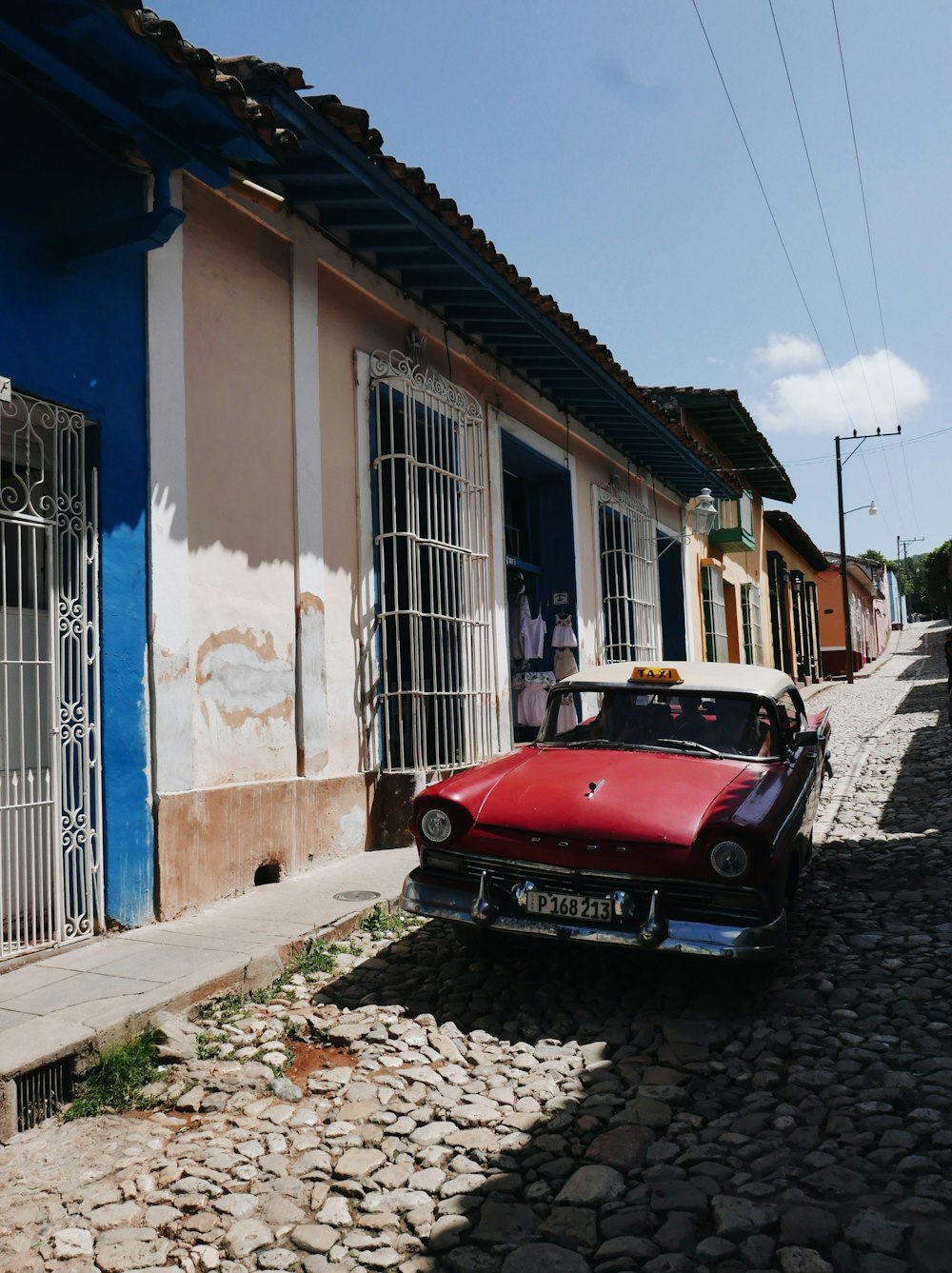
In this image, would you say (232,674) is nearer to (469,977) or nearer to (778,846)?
(469,977)

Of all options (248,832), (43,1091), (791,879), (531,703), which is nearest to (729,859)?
(791,879)

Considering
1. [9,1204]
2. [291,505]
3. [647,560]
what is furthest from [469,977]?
[647,560]

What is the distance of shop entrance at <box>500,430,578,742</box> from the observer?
10688mm

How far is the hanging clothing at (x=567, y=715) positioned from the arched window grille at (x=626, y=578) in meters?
6.20

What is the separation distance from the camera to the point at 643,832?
4.06 meters

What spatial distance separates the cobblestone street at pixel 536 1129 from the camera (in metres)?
2.46

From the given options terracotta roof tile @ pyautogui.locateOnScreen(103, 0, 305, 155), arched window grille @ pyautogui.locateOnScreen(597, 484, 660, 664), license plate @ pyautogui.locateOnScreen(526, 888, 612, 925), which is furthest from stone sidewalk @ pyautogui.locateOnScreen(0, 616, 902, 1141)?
arched window grille @ pyautogui.locateOnScreen(597, 484, 660, 664)

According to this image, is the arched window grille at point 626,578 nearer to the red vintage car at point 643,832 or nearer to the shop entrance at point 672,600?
the shop entrance at point 672,600

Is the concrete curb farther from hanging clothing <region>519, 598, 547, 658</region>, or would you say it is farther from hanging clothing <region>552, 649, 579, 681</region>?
hanging clothing <region>552, 649, 579, 681</region>

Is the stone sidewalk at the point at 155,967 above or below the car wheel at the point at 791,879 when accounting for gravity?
below

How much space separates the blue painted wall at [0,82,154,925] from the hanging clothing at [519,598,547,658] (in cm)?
603

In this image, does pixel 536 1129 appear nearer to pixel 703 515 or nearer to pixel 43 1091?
pixel 43 1091

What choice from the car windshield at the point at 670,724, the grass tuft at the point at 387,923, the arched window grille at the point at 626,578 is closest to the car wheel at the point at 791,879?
the car windshield at the point at 670,724

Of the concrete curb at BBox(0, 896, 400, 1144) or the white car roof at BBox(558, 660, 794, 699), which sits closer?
the concrete curb at BBox(0, 896, 400, 1144)
